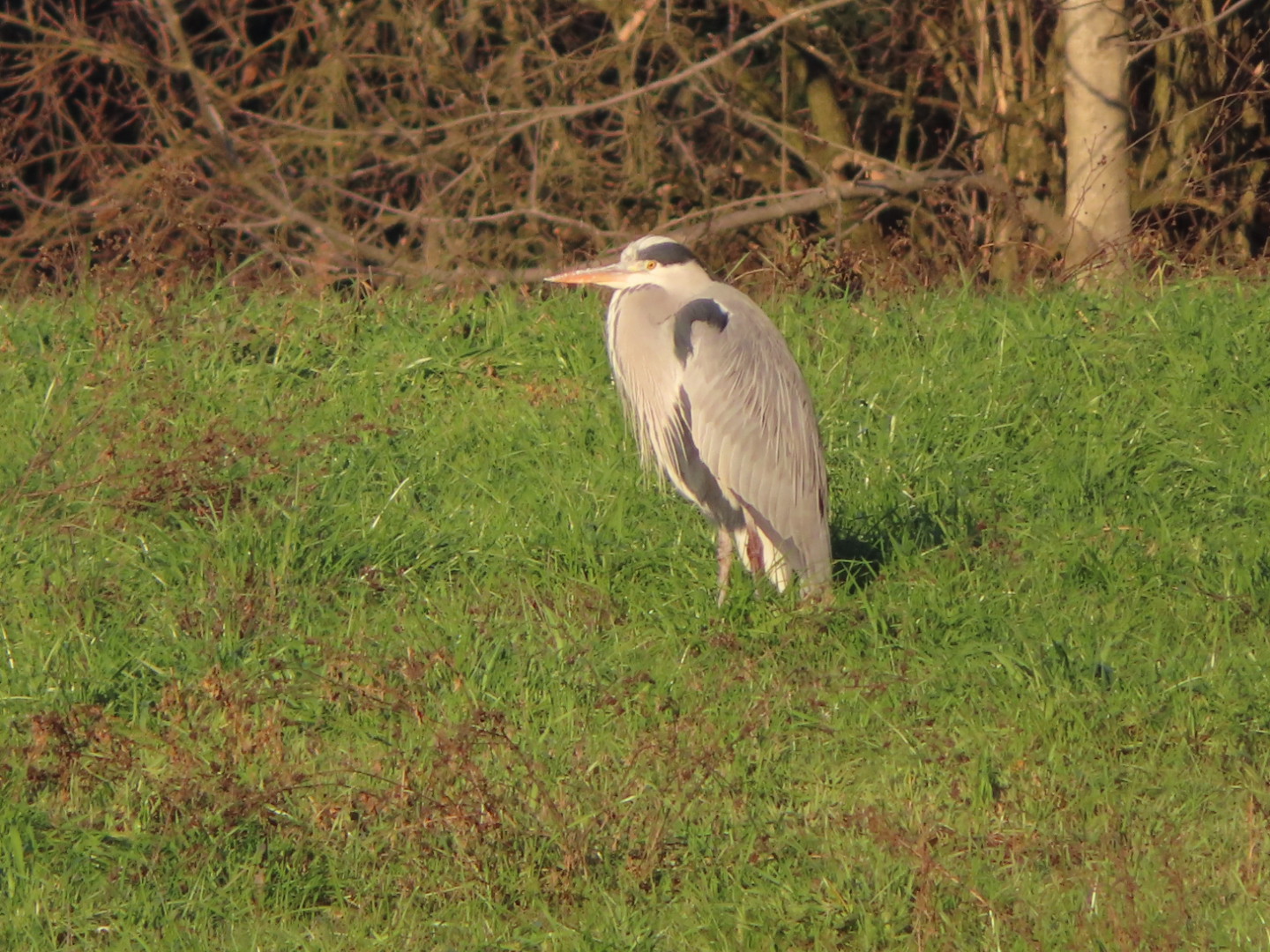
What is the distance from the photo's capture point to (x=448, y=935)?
3.42 m

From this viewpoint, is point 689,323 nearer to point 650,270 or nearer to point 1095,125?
point 650,270

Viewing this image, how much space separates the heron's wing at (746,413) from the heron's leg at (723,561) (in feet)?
0.49

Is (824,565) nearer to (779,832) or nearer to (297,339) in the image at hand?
(779,832)

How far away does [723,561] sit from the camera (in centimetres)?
497

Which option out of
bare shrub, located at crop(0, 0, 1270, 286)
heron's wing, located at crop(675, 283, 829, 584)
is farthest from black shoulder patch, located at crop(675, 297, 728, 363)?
bare shrub, located at crop(0, 0, 1270, 286)

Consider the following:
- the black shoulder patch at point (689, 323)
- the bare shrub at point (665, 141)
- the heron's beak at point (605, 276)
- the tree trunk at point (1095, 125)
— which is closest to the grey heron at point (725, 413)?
the black shoulder patch at point (689, 323)

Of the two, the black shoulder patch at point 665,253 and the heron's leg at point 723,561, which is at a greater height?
the black shoulder patch at point 665,253

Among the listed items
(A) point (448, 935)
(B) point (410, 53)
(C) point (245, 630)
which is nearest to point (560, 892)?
(A) point (448, 935)

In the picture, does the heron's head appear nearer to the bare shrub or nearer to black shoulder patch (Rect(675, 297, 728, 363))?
black shoulder patch (Rect(675, 297, 728, 363))

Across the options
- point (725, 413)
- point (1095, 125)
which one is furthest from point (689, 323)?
point (1095, 125)

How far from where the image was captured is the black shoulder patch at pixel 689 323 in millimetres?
5293

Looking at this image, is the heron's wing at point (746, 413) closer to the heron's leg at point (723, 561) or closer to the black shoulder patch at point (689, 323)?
the black shoulder patch at point (689, 323)

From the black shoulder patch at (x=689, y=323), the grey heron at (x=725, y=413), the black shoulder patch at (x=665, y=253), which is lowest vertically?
the grey heron at (x=725, y=413)

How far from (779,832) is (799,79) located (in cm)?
579
